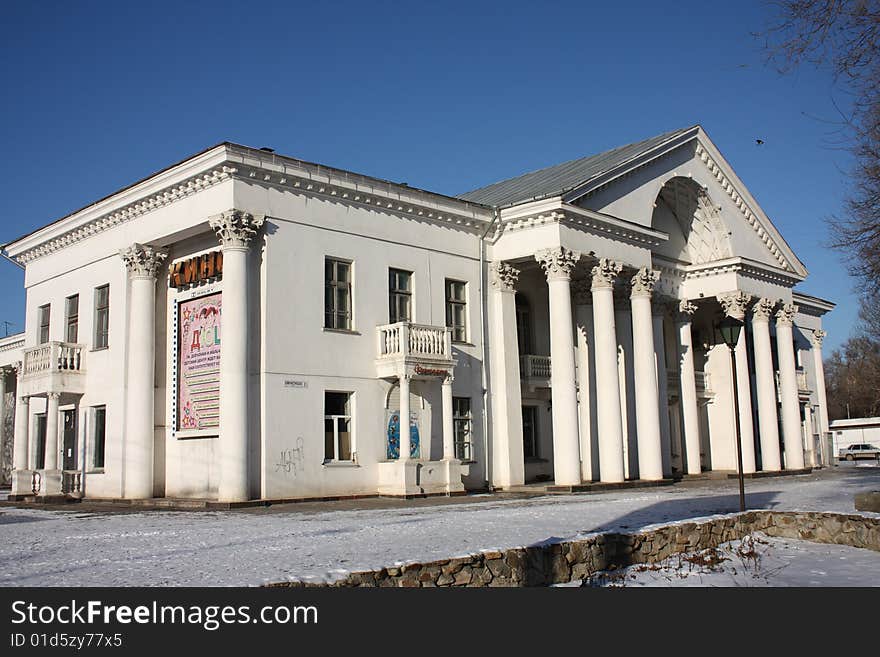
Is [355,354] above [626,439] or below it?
above

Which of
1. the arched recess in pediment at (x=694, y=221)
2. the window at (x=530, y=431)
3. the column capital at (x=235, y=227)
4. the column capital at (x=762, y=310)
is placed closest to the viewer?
the column capital at (x=235, y=227)

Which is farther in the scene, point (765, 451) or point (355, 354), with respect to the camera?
point (765, 451)

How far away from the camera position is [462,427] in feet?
86.3

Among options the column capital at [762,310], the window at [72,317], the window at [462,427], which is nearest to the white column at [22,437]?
the window at [72,317]

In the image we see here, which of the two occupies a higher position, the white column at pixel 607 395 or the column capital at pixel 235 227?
the column capital at pixel 235 227

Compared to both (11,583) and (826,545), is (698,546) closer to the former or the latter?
(826,545)

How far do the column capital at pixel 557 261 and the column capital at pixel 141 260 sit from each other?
10689 millimetres

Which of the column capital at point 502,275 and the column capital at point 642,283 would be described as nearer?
the column capital at point 502,275

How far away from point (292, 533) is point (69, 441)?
16.1 metres

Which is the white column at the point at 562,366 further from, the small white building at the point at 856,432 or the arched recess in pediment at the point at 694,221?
the small white building at the point at 856,432

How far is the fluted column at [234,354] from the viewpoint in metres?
20.8

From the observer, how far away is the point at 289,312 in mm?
22406

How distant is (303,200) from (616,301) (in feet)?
40.7
